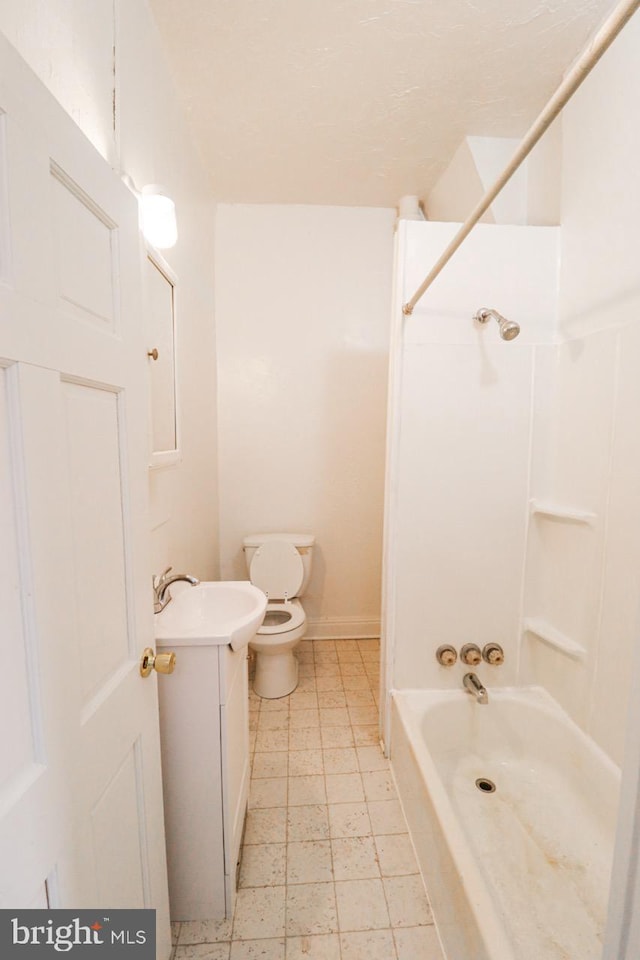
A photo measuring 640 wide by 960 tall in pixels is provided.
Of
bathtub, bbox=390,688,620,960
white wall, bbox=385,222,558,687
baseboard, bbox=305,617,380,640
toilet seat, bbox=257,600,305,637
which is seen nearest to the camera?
bathtub, bbox=390,688,620,960

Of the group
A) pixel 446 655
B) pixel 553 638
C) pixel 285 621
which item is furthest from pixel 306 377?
pixel 553 638

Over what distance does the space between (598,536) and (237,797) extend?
4.47 feet

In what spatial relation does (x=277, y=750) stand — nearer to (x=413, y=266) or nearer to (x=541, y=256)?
(x=413, y=266)

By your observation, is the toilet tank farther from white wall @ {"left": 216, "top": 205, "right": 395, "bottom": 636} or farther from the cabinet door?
the cabinet door

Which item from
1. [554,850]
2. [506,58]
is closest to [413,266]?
[506,58]

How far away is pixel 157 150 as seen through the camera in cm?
134

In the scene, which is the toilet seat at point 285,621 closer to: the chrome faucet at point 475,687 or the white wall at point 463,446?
the white wall at point 463,446

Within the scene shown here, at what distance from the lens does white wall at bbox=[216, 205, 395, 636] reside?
7.64 ft

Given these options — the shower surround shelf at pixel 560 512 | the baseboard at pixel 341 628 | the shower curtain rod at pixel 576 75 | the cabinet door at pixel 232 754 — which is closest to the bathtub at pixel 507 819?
the cabinet door at pixel 232 754

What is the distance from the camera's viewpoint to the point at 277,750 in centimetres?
172

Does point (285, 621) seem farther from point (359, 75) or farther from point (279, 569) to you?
point (359, 75)

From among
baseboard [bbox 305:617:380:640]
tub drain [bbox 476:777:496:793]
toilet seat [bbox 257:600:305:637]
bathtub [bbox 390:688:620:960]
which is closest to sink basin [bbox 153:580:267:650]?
toilet seat [bbox 257:600:305:637]

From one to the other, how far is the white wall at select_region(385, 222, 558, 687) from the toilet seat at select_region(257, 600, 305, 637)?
0.57m

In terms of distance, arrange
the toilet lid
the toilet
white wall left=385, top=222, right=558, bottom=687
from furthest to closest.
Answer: the toilet lid
the toilet
white wall left=385, top=222, right=558, bottom=687
